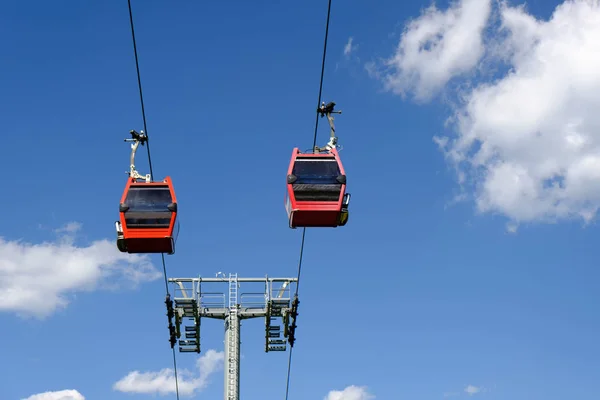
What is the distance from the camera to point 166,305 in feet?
133

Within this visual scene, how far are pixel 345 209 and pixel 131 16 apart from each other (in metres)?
8.31

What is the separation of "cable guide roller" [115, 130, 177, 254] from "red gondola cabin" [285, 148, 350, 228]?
3634mm

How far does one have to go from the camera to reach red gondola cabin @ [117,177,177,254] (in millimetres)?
25734

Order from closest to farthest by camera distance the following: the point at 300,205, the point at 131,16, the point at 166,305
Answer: the point at 131,16 < the point at 300,205 < the point at 166,305

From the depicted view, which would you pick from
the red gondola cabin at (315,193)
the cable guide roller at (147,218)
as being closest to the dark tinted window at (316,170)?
the red gondola cabin at (315,193)

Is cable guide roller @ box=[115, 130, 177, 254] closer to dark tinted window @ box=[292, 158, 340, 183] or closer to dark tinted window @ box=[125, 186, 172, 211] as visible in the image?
dark tinted window @ box=[125, 186, 172, 211]

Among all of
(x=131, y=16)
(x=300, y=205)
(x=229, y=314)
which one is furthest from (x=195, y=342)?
(x=131, y=16)

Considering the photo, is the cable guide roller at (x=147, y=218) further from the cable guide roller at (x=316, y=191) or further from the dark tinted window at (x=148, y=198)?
the cable guide roller at (x=316, y=191)

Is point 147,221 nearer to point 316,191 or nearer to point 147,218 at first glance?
point 147,218

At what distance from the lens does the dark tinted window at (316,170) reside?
24.8 metres

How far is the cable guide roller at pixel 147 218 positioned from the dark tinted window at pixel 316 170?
4.02 m

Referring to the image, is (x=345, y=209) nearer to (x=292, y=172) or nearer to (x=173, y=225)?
(x=292, y=172)

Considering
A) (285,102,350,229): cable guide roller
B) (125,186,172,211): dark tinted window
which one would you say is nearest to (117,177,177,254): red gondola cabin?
(125,186,172,211): dark tinted window

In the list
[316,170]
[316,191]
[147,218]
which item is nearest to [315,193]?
[316,191]
